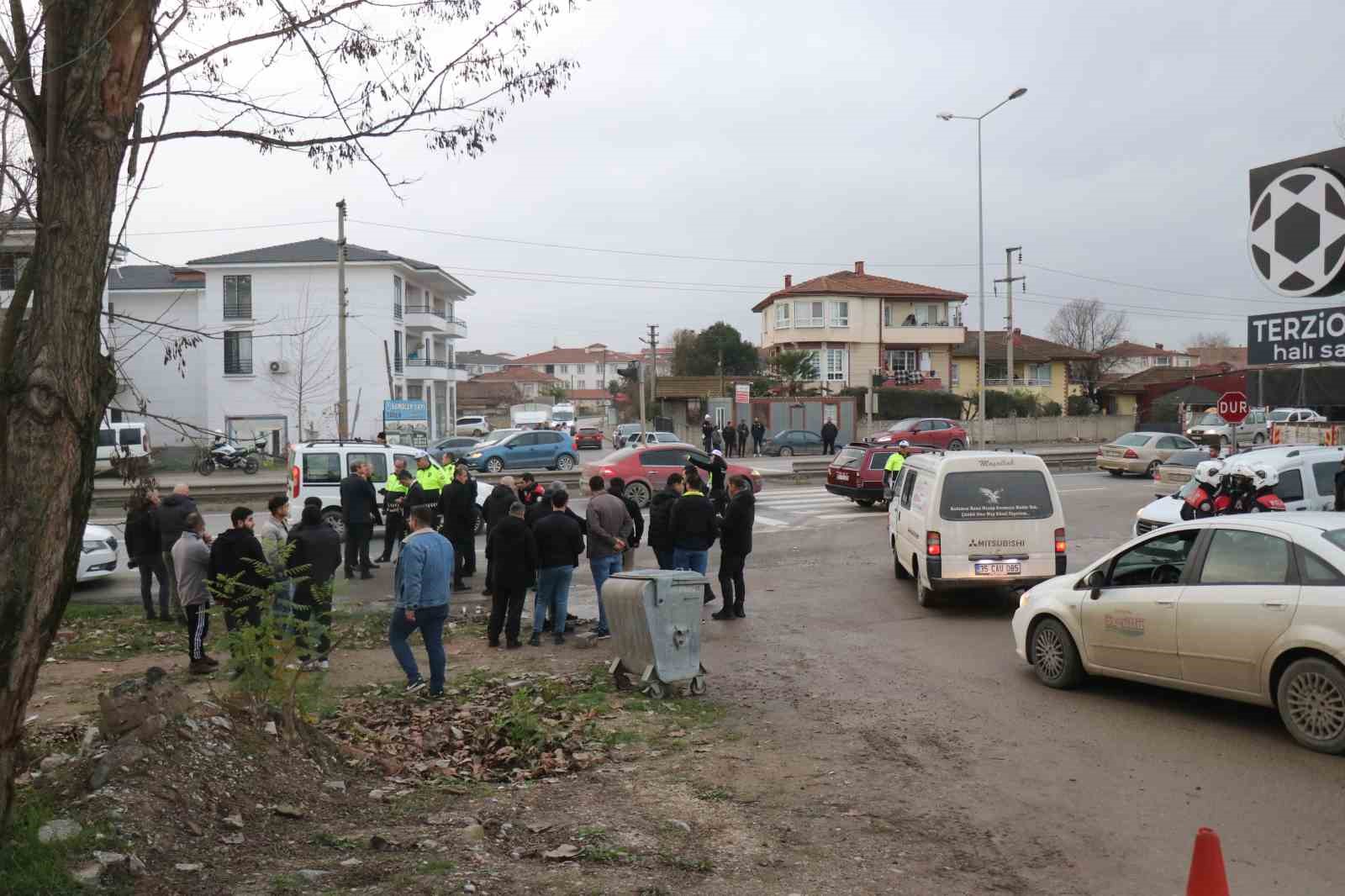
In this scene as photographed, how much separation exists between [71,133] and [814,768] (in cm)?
574

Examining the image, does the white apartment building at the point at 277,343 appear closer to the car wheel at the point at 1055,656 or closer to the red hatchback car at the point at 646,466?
the red hatchback car at the point at 646,466

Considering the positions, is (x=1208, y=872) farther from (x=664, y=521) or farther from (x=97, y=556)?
(x=97, y=556)

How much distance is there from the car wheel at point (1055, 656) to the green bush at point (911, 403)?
51.6 meters

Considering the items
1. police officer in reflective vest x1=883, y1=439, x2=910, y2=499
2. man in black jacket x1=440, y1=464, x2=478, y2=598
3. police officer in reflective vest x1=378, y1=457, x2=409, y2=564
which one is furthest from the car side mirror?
police officer in reflective vest x1=883, y1=439, x2=910, y2=499

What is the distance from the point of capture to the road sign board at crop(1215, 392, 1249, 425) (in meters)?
23.8

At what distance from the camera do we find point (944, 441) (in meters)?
41.7

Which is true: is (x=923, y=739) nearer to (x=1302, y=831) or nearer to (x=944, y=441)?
(x=1302, y=831)

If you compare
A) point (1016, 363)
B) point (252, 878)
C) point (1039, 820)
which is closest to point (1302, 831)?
point (1039, 820)

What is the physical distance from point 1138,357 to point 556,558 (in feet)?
442

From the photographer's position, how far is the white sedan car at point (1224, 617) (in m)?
6.99

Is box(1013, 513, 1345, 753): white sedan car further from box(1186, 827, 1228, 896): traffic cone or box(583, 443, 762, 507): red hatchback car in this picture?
box(583, 443, 762, 507): red hatchback car

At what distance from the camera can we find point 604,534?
1197 centimetres

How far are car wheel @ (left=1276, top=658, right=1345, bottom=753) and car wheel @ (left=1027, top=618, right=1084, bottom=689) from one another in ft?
6.25

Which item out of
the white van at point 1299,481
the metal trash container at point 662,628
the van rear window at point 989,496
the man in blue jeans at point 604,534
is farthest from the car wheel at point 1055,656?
the white van at point 1299,481
